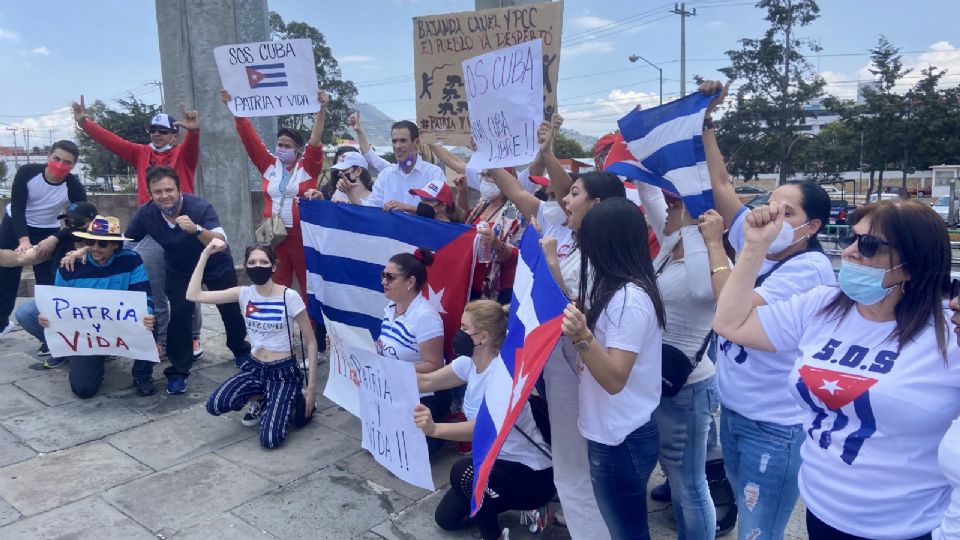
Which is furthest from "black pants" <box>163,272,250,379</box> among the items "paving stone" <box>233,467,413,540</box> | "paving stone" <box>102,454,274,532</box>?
"paving stone" <box>233,467,413,540</box>

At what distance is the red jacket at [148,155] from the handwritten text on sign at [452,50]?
2.04 metres

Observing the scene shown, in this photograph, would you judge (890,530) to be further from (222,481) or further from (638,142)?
(222,481)

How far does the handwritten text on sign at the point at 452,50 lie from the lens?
551 cm

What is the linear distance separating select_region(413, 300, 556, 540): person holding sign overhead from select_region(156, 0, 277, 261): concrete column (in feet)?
18.6

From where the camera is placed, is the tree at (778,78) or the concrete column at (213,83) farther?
the tree at (778,78)

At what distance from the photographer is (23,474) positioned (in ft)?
13.4

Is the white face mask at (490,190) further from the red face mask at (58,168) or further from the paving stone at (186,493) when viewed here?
the red face mask at (58,168)

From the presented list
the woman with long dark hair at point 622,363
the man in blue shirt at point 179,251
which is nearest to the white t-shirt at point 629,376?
the woman with long dark hair at point 622,363

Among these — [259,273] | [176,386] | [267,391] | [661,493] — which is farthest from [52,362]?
[661,493]

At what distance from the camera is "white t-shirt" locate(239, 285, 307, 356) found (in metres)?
4.65

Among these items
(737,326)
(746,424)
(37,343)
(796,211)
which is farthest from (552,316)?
(37,343)

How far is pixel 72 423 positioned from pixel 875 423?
501cm

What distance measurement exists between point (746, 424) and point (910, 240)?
0.91 metres

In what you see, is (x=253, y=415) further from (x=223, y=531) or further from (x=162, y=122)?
(x=162, y=122)
